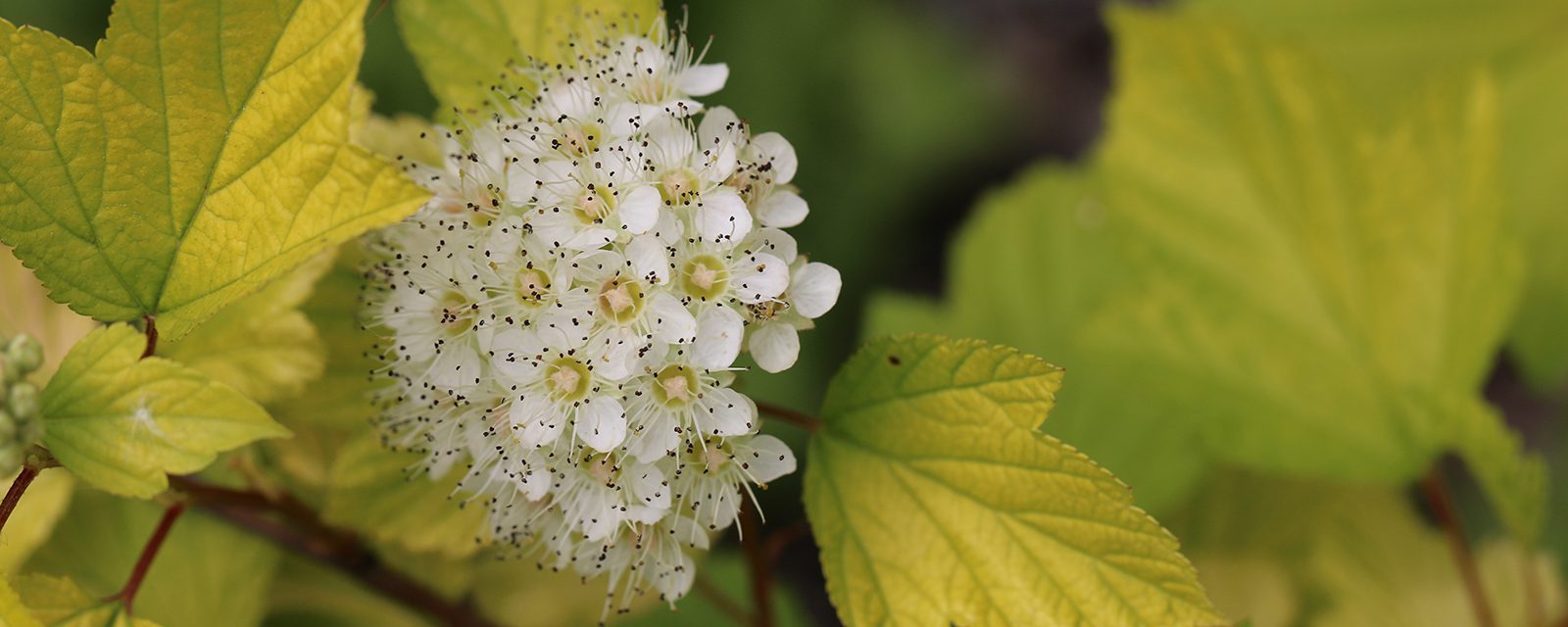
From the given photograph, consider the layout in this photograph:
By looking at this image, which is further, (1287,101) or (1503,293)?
(1287,101)

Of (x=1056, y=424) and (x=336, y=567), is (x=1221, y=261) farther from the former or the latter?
(x=336, y=567)

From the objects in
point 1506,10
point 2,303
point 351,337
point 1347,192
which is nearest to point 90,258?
point 351,337

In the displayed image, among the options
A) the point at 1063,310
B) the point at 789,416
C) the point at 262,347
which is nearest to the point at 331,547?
the point at 262,347

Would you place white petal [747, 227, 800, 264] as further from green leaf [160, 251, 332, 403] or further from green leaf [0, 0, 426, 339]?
green leaf [160, 251, 332, 403]

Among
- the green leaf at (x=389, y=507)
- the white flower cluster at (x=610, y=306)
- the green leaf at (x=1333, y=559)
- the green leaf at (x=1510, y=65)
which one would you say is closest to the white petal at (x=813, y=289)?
the white flower cluster at (x=610, y=306)

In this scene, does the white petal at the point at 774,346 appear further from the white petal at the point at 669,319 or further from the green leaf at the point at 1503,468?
the green leaf at the point at 1503,468

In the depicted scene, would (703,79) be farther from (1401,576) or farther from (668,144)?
(1401,576)
